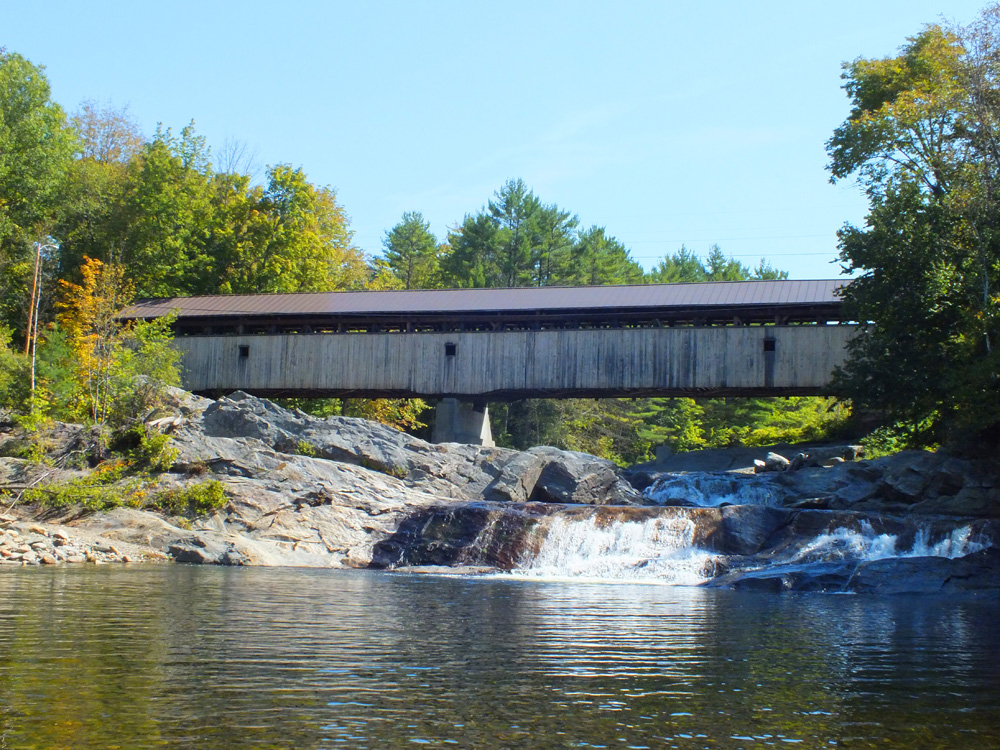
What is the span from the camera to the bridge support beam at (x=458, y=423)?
29.5 m

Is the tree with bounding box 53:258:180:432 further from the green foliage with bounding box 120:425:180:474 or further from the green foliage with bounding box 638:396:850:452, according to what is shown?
the green foliage with bounding box 638:396:850:452

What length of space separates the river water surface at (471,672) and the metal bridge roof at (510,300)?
650 inches

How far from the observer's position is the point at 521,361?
95.6 ft

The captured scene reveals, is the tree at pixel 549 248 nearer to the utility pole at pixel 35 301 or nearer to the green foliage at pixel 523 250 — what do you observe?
the green foliage at pixel 523 250

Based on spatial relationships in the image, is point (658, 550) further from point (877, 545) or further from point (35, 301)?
point (35, 301)

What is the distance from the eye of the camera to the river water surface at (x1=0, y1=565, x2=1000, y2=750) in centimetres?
516

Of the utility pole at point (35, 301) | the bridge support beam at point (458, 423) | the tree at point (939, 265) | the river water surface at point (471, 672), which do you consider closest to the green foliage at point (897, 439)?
the tree at point (939, 265)

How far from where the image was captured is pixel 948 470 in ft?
68.4

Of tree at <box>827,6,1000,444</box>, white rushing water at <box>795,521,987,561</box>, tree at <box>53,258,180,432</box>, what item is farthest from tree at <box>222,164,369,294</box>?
white rushing water at <box>795,521,987,561</box>

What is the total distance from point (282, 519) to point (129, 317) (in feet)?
46.3

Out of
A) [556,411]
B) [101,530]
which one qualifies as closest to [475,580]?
[101,530]

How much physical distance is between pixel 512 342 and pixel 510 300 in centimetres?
138

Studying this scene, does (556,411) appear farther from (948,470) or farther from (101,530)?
(101,530)

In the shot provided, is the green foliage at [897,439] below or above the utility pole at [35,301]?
below
